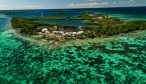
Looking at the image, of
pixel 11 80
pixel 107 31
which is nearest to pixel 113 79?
pixel 11 80

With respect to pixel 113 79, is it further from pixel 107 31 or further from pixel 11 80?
pixel 107 31

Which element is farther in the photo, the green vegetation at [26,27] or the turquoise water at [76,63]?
the green vegetation at [26,27]

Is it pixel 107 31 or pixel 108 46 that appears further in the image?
pixel 107 31

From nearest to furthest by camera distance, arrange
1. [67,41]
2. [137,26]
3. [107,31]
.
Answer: [67,41]
[107,31]
[137,26]

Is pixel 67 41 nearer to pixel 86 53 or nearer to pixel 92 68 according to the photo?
pixel 86 53

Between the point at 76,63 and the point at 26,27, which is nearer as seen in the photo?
the point at 76,63

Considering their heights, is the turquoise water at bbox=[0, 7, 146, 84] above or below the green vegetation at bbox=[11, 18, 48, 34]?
below

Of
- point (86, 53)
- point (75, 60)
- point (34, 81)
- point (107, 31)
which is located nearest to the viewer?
point (34, 81)

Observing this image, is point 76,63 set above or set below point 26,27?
below
